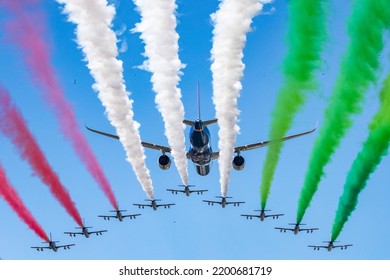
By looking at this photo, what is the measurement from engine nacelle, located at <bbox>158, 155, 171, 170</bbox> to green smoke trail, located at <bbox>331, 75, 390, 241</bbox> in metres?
12.5

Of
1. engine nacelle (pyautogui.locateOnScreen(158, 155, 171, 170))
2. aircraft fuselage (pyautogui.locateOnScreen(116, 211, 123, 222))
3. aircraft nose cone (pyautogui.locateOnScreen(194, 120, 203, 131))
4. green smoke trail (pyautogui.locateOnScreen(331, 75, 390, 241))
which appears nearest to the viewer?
green smoke trail (pyautogui.locateOnScreen(331, 75, 390, 241))

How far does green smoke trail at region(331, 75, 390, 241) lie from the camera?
27631 millimetres

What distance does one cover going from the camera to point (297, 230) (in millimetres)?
47031

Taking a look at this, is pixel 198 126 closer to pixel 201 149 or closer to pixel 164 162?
pixel 201 149

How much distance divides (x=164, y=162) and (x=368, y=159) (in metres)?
17.0

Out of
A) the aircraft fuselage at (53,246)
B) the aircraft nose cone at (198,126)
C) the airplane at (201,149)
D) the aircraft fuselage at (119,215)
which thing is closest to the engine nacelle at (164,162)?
the airplane at (201,149)

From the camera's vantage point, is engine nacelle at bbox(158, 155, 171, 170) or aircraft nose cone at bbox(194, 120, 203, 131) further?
engine nacelle at bbox(158, 155, 171, 170)

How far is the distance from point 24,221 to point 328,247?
20.9m

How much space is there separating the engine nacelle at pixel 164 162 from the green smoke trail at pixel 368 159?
1247 centimetres

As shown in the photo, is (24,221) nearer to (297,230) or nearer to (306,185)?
(306,185)

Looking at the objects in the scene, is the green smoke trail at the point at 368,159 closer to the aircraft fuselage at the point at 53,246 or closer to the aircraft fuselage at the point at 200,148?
the aircraft fuselage at the point at 200,148

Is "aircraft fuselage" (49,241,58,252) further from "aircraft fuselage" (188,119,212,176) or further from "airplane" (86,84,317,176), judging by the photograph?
"aircraft fuselage" (188,119,212,176)

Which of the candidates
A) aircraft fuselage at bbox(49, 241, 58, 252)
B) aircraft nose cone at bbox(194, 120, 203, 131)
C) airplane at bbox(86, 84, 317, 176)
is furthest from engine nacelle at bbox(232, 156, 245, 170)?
aircraft fuselage at bbox(49, 241, 58, 252)

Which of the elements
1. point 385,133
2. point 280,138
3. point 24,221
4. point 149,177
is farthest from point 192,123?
point 385,133
